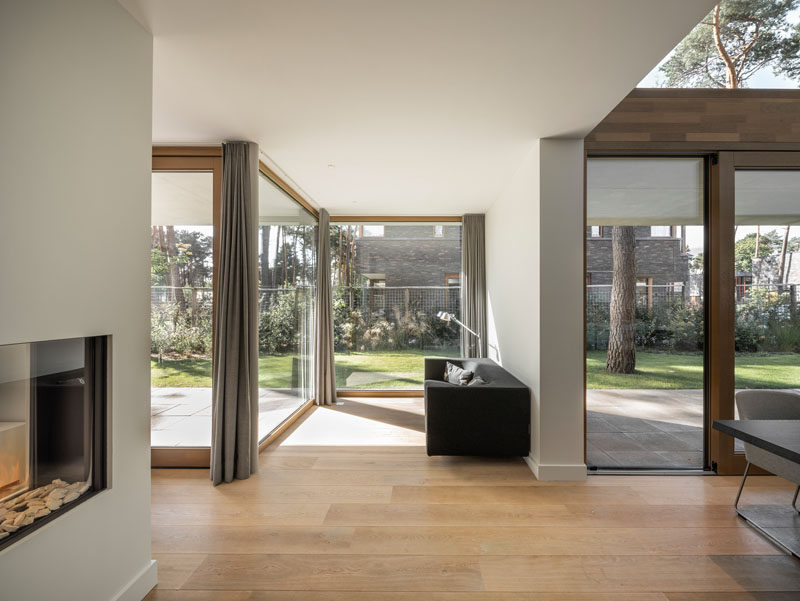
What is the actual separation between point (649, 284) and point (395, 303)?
3.43m

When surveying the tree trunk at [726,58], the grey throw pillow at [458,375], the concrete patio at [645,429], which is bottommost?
the concrete patio at [645,429]

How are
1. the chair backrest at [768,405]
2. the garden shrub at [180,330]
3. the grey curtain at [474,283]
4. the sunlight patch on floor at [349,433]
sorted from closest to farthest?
the chair backrest at [768,405]
the garden shrub at [180,330]
the sunlight patch on floor at [349,433]
the grey curtain at [474,283]

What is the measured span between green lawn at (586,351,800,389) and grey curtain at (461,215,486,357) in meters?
2.34

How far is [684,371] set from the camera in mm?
3514

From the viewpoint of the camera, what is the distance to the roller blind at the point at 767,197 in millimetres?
3449

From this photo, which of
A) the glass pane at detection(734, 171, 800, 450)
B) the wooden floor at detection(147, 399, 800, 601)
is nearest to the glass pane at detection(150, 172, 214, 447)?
the wooden floor at detection(147, 399, 800, 601)

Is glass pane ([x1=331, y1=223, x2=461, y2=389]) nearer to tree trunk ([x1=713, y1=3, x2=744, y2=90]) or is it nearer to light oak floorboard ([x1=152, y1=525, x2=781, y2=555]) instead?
tree trunk ([x1=713, y1=3, x2=744, y2=90])

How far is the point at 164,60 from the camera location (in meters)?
2.17

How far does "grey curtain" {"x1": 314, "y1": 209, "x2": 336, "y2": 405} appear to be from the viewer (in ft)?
18.5

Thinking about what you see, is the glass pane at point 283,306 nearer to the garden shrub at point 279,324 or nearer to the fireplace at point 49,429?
the garden shrub at point 279,324

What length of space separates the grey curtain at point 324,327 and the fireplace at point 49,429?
3886mm

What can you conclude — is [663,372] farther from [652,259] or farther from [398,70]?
[398,70]

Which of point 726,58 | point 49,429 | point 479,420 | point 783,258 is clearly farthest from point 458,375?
point 726,58

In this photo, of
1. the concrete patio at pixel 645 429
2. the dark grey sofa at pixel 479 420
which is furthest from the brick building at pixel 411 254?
the concrete patio at pixel 645 429
